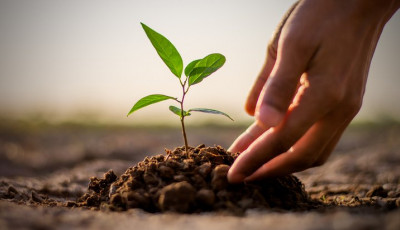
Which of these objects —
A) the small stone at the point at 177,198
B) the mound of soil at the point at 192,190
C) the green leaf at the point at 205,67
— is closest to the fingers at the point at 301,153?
the mound of soil at the point at 192,190

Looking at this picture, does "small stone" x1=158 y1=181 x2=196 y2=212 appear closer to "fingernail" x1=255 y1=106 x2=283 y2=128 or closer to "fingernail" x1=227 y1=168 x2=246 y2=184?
"fingernail" x1=227 y1=168 x2=246 y2=184

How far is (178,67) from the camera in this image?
2.12 meters

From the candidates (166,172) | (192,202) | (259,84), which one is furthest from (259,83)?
(192,202)

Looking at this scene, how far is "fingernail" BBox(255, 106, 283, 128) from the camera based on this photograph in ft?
5.79

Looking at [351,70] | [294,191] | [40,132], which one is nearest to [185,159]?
[294,191]

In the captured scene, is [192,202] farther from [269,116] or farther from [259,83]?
[259,83]

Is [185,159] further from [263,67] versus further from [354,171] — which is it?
[354,171]

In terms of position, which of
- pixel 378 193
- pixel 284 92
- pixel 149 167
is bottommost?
pixel 378 193

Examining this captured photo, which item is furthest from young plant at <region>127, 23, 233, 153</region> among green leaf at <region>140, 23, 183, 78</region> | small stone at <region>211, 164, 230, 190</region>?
small stone at <region>211, 164, 230, 190</region>

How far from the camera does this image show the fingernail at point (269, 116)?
1764mm

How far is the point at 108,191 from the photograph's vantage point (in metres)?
2.21

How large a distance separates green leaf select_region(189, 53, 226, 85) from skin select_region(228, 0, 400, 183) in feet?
1.27

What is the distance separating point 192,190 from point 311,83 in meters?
0.78

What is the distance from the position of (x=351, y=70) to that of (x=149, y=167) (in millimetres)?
1173
